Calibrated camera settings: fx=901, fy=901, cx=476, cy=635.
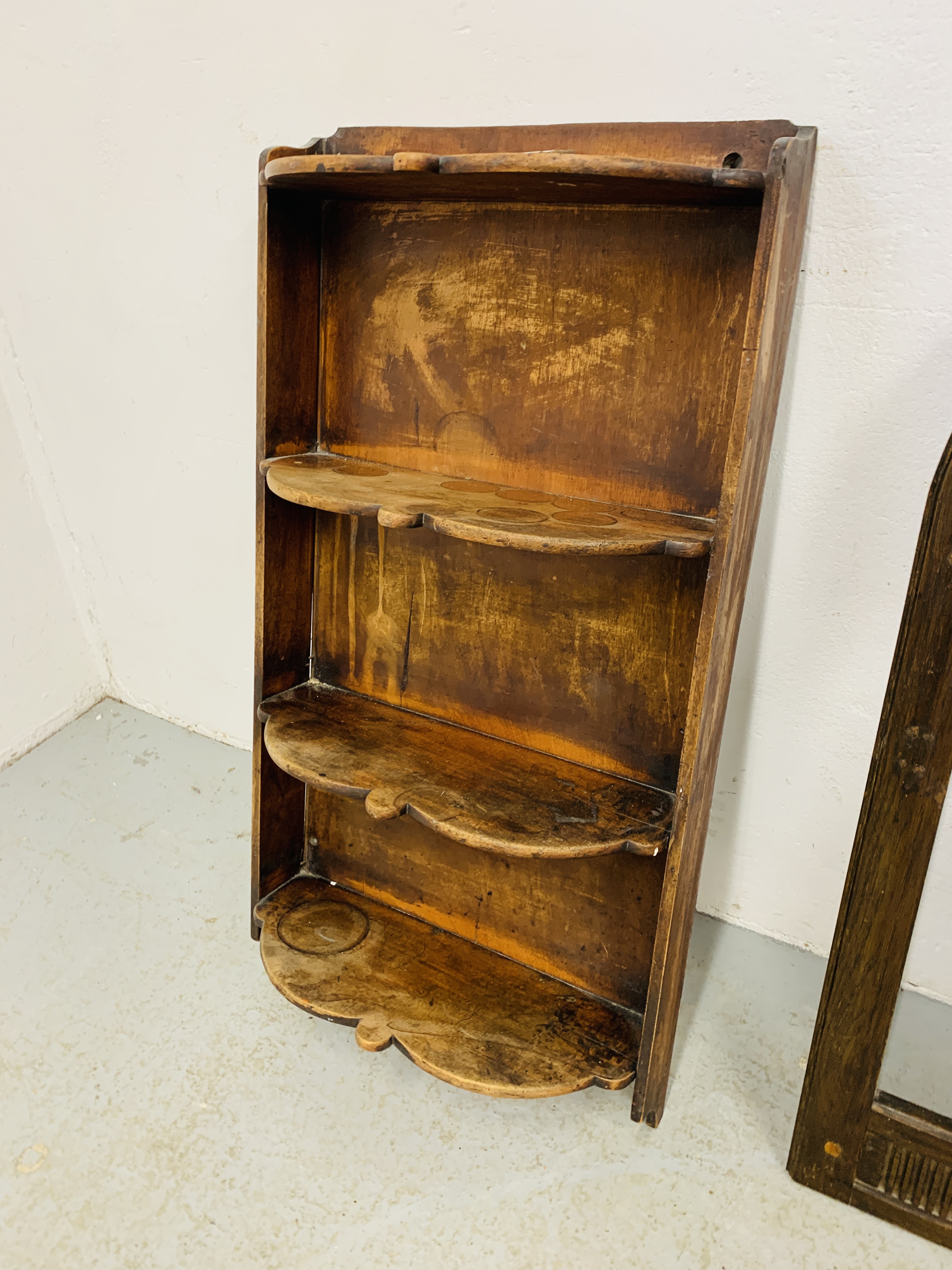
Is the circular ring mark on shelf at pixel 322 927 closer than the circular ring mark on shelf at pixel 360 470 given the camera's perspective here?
No

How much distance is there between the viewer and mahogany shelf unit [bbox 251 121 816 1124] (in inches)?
49.7

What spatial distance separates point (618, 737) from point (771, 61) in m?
1.06

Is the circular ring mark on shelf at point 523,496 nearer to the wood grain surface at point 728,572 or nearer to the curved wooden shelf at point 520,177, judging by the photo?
the wood grain surface at point 728,572

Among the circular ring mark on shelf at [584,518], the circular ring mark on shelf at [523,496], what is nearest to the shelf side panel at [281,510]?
the circular ring mark on shelf at [523,496]

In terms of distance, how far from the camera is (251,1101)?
1.54 metres

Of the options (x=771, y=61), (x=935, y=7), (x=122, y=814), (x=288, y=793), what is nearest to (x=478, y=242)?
(x=771, y=61)

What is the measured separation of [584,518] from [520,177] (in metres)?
0.46

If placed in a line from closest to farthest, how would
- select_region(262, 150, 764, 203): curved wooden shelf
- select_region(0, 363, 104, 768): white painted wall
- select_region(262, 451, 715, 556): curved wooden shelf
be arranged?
select_region(262, 150, 764, 203): curved wooden shelf
select_region(262, 451, 715, 556): curved wooden shelf
select_region(0, 363, 104, 768): white painted wall

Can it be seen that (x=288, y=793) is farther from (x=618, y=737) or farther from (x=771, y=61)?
(x=771, y=61)

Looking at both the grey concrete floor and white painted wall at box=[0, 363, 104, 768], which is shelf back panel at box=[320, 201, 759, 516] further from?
white painted wall at box=[0, 363, 104, 768]

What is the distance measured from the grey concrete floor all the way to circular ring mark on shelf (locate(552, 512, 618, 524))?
0.91 meters

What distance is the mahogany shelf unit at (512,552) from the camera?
1.26 m

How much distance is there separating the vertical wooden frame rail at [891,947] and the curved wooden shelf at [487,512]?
31 centimetres

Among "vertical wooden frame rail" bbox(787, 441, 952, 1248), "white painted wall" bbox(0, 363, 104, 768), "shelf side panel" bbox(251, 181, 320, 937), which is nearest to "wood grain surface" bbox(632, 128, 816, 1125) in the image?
"vertical wooden frame rail" bbox(787, 441, 952, 1248)
